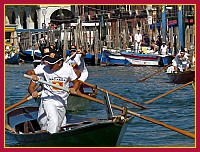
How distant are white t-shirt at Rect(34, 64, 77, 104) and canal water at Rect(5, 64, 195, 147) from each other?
4.11 feet

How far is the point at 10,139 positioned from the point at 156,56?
54.5ft

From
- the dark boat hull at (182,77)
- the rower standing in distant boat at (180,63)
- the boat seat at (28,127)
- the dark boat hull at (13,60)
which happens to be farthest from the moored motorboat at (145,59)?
the boat seat at (28,127)

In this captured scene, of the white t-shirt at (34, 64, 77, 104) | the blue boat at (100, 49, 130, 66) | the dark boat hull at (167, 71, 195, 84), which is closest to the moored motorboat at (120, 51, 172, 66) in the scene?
the blue boat at (100, 49, 130, 66)

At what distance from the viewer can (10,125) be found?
9.25 meters

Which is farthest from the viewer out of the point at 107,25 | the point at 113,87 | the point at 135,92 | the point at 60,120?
the point at 107,25

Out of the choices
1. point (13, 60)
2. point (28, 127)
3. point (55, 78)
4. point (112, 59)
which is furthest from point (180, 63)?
point (13, 60)

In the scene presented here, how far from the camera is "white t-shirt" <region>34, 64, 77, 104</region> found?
804 centimetres

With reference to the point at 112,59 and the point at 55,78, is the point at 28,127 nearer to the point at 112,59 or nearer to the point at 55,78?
the point at 55,78

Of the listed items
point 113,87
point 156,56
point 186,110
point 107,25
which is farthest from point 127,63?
point 186,110

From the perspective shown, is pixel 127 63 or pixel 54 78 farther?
pixel 127 63

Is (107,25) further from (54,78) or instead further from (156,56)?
(54,78)

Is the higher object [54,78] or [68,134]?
[54,78]

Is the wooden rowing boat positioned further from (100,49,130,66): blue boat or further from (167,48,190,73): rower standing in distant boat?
(100,49,130,66): blue boat

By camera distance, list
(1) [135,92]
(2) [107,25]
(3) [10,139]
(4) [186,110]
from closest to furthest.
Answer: (3) [10,139] → (4) [186,110] → (1) [135,92] → (2) [107,25]
